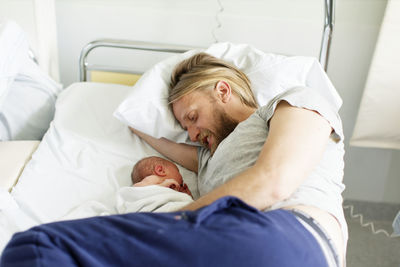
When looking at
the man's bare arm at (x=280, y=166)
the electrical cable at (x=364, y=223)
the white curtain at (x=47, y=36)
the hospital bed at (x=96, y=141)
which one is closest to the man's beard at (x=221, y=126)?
the hospital bed at (x=96, y=141)

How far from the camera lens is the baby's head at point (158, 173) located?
4.93 feet

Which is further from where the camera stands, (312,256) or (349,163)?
(349,163)

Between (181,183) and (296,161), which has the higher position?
(296,161)

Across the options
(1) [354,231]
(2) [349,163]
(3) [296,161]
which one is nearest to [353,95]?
(2) [349,163]

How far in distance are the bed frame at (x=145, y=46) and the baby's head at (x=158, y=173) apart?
0.73 meters

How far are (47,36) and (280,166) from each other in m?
1.61

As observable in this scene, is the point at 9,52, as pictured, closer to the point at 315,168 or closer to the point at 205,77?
the point at 205,77

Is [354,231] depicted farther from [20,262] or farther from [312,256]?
[20,262]

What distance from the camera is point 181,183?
1.61 meters

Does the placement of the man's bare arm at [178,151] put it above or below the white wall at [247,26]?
below

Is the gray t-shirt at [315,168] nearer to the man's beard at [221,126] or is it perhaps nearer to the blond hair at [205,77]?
the man's beard at [221,126]

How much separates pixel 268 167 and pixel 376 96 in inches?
50.9

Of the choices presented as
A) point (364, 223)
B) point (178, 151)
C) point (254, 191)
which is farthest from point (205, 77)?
point (364, 223)

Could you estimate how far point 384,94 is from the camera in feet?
6.86
